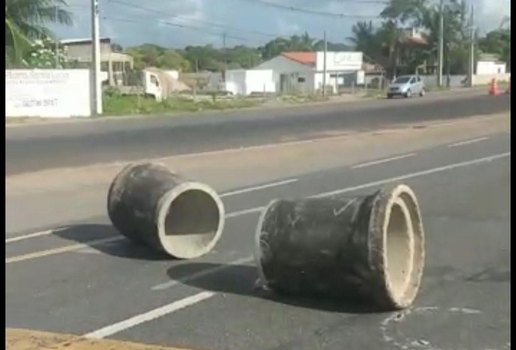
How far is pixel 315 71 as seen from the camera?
309 feet

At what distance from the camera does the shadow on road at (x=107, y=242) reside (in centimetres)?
898

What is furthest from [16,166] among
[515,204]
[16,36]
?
[16,36]

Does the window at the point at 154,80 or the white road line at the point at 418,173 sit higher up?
the window at the point at 154,80

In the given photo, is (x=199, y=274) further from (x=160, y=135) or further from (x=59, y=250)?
(x=160, y=135)

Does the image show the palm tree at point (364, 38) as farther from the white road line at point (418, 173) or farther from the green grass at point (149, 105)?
the white road line at point (418, 173)

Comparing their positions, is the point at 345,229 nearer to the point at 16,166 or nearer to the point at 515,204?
the point at 515,204

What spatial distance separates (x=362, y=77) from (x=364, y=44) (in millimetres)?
25065

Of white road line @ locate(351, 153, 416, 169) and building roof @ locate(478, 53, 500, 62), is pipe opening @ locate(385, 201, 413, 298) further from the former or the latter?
building roof @ locate(478, 53, 500, 62)

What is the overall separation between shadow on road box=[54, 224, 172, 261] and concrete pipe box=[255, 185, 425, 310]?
2104mm

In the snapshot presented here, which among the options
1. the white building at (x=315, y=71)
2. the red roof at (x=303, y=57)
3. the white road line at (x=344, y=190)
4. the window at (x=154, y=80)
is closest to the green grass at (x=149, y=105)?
the window at (x=154, y=80)

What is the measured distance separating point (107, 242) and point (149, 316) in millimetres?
3323

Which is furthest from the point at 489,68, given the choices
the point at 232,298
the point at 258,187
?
the point at 232,298

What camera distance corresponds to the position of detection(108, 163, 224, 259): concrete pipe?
28.6ft

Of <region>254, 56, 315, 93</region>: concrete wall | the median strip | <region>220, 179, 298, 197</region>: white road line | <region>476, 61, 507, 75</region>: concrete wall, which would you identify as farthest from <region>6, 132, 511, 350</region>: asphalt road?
<region>476, 61, 507, 75</region>: concrete wall
